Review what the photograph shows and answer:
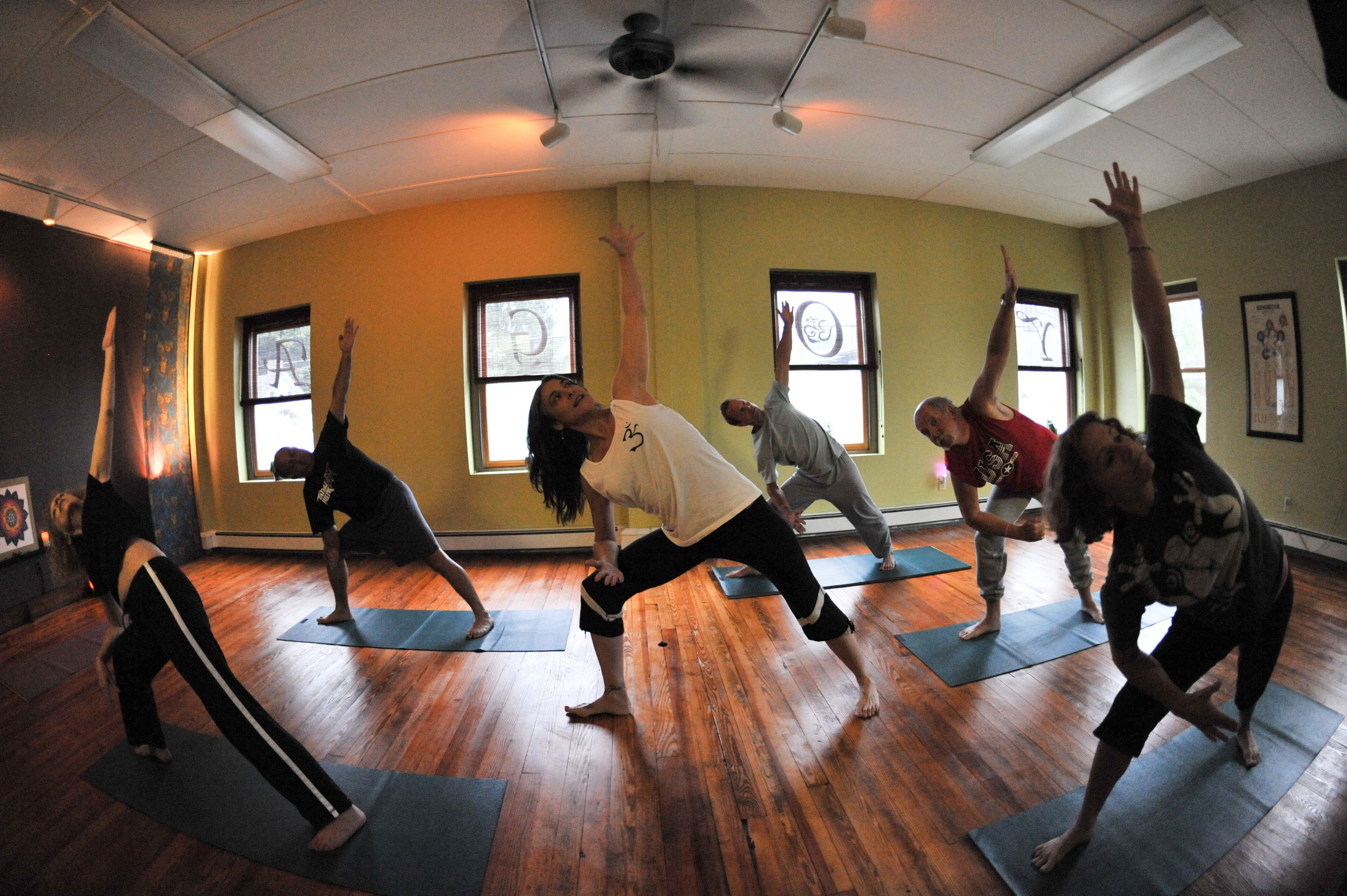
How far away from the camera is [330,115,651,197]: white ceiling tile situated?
3.08m

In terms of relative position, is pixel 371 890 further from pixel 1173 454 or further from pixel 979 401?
pixel 979 401

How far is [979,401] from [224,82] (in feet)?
13.2

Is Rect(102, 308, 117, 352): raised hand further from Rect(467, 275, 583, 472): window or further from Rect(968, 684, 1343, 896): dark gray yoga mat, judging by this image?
Rect(968, 684, 1343, 896): dark gray yoga mat

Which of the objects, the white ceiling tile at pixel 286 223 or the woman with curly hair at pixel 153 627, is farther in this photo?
the white ceiling tile at pixel 286 223

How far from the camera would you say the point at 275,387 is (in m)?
4.09

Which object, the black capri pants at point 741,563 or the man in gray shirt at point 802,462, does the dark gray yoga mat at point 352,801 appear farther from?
the man in gray shirt at point 802,462

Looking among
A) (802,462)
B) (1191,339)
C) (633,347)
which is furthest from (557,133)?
(1191,339)

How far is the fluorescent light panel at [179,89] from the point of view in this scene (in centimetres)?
203

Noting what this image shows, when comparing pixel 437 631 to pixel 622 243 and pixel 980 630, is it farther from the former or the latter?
pixel 980 630

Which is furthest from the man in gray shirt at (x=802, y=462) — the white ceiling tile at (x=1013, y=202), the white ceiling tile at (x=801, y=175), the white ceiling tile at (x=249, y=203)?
the white ceiling tile at (x=249, y=203)

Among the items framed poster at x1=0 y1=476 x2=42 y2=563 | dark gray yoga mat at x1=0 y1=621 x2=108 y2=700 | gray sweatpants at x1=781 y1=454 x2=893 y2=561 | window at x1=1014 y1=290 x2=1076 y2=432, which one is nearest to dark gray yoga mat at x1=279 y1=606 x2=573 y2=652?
dark gray yoga mat at x1=0 y1=621 x2=108 y2=700

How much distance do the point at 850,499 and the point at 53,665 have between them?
419 cm

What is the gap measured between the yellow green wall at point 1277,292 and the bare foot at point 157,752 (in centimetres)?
428

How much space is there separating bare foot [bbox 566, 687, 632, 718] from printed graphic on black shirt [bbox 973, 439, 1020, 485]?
1.81 metres
